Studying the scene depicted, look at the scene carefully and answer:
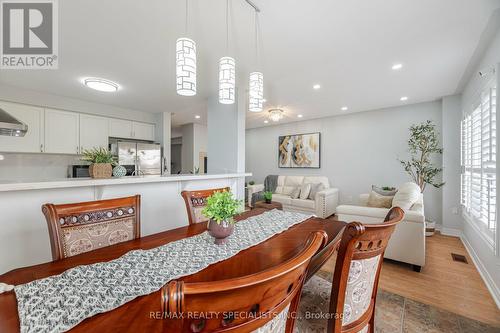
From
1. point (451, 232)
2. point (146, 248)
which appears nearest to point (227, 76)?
point (146, 248)

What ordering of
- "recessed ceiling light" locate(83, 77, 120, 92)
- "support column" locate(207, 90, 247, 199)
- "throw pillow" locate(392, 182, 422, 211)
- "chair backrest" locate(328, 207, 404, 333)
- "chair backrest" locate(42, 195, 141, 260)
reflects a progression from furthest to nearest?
"support column" locate(207, 90, 247, 199)
"recessed ceiling light" locate(83, 77, 120, 92)
"throw pillow" locate(392, 182, 422, 211)
"chair backrest" locate(42, 195, 141, 260)
"chair backrest" locate(328, 207, 404, 333)

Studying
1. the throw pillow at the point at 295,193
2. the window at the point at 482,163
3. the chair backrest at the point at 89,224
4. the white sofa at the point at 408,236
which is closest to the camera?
the chair backrest at the point at 89,224

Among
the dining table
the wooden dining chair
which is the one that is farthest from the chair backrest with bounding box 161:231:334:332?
the wooden dining chair

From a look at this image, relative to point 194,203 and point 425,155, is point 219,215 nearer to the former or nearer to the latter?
point 194,203

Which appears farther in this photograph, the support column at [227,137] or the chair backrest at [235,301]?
the support column at [227,137]

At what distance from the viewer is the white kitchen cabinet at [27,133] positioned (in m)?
3.08

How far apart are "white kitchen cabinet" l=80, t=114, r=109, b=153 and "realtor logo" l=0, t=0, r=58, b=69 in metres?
1.44

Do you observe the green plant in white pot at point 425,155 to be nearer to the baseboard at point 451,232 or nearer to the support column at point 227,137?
the baseboard at point 451,232

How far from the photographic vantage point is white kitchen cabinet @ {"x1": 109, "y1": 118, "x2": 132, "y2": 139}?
13.6 feet

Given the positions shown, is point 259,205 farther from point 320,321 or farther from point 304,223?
point 320,321

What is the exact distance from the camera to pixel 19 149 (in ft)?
10.4

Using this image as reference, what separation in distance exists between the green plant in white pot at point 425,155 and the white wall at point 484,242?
32.1 inches

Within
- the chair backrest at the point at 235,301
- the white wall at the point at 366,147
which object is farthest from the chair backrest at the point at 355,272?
the white wall at the point at 366,147

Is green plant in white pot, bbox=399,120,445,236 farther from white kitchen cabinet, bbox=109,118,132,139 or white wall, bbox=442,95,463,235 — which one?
white kitchen cabinet, bbox=109,118,132,139
